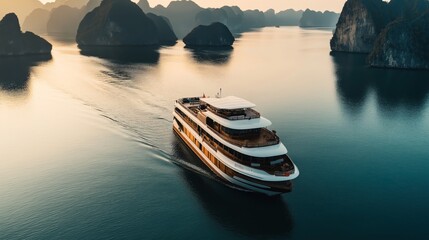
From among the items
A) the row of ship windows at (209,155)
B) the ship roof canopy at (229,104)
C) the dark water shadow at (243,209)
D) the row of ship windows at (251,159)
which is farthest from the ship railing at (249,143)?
the dark water shadow at (243,209)

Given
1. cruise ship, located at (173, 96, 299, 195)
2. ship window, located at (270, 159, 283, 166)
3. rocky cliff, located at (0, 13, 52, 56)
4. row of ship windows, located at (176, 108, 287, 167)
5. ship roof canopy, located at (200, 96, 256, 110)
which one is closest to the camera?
cruise ship, located at (173, 96, 299, 195)

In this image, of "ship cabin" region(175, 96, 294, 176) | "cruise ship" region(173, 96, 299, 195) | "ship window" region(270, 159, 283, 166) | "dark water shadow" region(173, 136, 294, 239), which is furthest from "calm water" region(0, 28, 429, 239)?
"ship window" region(270, 159, 283, 166)

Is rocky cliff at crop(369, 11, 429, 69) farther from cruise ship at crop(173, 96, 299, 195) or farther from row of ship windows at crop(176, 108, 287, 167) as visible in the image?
row of ship windows at crop(176, 108, 287, 167)

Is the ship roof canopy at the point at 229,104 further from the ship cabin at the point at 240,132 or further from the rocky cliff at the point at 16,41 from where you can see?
the rocky cliff at the point at 16,41

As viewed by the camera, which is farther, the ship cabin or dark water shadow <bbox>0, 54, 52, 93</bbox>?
dark water shadow <bbox>0, 54, 52, 93</bbox>

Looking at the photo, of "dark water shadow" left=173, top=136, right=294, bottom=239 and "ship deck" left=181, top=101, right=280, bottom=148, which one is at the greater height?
"ship deck" left=181, top=101, right=280, bottom=148
